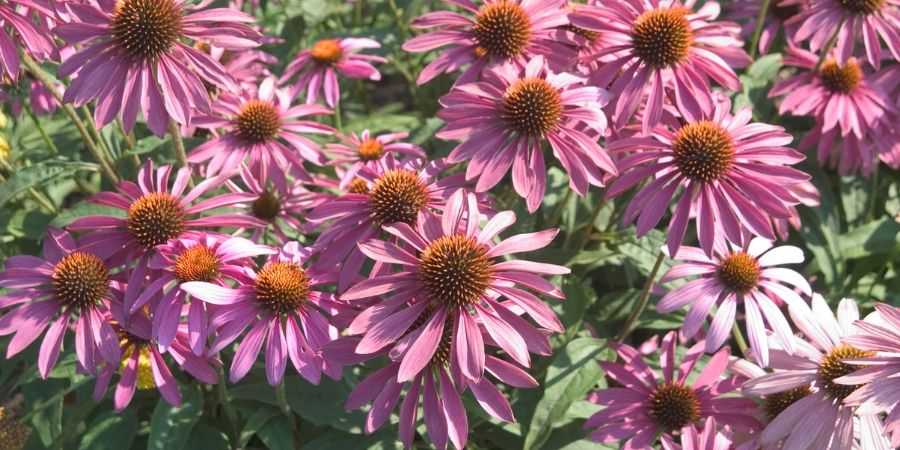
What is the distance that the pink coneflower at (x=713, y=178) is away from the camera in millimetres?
2111

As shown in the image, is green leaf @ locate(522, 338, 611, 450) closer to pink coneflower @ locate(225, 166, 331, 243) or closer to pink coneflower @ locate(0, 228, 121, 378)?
pink coneflower @ locate(225, 166, 331, 243)

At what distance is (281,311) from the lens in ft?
6.72

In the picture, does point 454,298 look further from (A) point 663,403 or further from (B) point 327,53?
(B) point 327,53

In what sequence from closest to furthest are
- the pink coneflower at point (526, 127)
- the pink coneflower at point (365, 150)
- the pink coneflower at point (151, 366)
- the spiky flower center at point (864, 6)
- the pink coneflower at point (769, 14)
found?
the pink coneflower at point (151, 366) → the pink coneflower at point (526, 127) → the pink coneflower at point (365, 150) → the spiky flower center at point (864, 6) → the pink coneflower at point (769, 14)

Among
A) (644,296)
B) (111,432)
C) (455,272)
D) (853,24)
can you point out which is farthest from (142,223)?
(853,24)

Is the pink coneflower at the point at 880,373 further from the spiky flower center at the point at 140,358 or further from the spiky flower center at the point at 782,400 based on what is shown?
the spiky flower center at the point at 140,358

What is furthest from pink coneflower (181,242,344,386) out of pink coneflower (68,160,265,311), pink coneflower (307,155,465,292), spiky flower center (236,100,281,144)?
spiky flower center (236,100,281,144)

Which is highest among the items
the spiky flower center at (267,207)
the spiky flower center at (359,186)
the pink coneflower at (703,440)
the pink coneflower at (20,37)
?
the spiky flower center at (359,186)

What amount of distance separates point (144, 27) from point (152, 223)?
0.54 metres

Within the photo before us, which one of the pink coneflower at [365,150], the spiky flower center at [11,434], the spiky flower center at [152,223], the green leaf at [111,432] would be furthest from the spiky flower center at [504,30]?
the spiky flower center at [11,434]

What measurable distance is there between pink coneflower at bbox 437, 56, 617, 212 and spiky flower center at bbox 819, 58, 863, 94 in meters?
1.40

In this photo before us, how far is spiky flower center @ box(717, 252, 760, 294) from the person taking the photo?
2.38m

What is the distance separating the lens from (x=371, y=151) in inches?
112

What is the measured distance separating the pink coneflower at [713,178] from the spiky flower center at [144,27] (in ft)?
4.16
